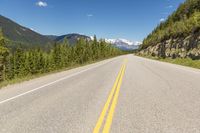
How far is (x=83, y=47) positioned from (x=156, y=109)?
63.8 metres

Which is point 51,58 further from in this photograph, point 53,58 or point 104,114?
point 104,114

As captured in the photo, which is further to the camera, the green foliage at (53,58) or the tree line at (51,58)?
the green foliage at (53,58)

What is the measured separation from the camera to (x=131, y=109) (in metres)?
6.29

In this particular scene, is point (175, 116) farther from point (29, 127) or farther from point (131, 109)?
point (29, 127)

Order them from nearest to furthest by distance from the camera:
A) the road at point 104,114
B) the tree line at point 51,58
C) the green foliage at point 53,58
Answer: the road at point 104,114 → the tree line at point 51,58 → the green foliage at point 53,58

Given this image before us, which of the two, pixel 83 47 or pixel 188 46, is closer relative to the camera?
pixel 188 46

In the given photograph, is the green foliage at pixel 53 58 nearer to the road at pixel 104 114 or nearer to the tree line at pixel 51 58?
the tree line at pixel 51 58

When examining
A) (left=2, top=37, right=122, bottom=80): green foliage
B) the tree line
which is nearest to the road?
the tree line

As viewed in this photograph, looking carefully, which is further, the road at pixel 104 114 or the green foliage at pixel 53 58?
the green foliage at pixel 53 58

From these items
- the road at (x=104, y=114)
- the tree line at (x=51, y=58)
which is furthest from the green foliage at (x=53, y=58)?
the road at (x=104, y=114)

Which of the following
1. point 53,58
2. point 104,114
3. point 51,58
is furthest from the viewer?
point 51,58

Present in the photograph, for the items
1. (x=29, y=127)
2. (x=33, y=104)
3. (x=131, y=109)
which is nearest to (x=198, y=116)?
(x=131, y=109)

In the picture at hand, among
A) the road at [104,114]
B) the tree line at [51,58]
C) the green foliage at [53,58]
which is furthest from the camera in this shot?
the green foliage at [53,58]

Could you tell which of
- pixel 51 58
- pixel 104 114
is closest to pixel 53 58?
pixel 51 58
